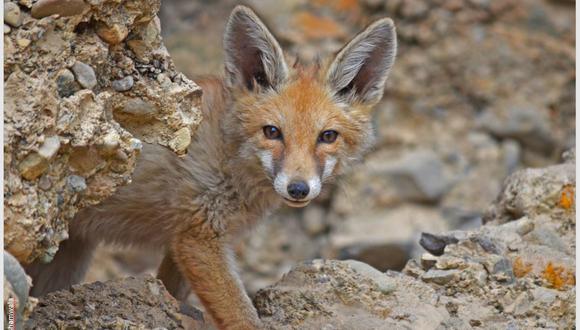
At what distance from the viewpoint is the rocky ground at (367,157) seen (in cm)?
354

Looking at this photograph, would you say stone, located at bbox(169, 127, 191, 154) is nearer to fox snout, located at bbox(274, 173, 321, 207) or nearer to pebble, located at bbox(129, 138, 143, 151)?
pebble, located at bbox(129, 138, 143, 151)

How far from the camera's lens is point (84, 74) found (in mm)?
3686

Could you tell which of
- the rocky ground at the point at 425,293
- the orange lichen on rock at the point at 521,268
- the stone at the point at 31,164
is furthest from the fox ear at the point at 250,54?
the stone at the point at 31,164

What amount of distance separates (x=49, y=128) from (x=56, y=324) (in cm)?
92

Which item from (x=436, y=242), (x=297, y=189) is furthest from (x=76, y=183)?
(x=436, y=242)

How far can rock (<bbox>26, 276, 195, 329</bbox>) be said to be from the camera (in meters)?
3.95

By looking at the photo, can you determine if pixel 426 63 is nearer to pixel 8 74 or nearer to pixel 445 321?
pixel 445 321

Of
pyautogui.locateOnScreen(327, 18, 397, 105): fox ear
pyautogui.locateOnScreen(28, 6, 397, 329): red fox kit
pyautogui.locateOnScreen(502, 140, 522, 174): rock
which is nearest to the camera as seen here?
pyautogui.locateOnScreen(28, 6, 397, 329): red fox kit

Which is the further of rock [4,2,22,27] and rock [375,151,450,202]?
rock [375,151,450,202]

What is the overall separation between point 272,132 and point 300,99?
0.92ft

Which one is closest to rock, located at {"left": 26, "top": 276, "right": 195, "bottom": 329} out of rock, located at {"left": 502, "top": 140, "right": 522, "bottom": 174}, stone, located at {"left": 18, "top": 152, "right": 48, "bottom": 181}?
stone, located at {"left": 18, "top": 152, "right": 48, "bottom": 181}

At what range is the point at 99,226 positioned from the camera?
5.40 meters

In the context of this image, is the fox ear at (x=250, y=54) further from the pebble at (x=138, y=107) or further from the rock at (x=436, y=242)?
the pebble at (x=138, y=107)

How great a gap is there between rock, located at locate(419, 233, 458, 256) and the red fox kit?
69cm
